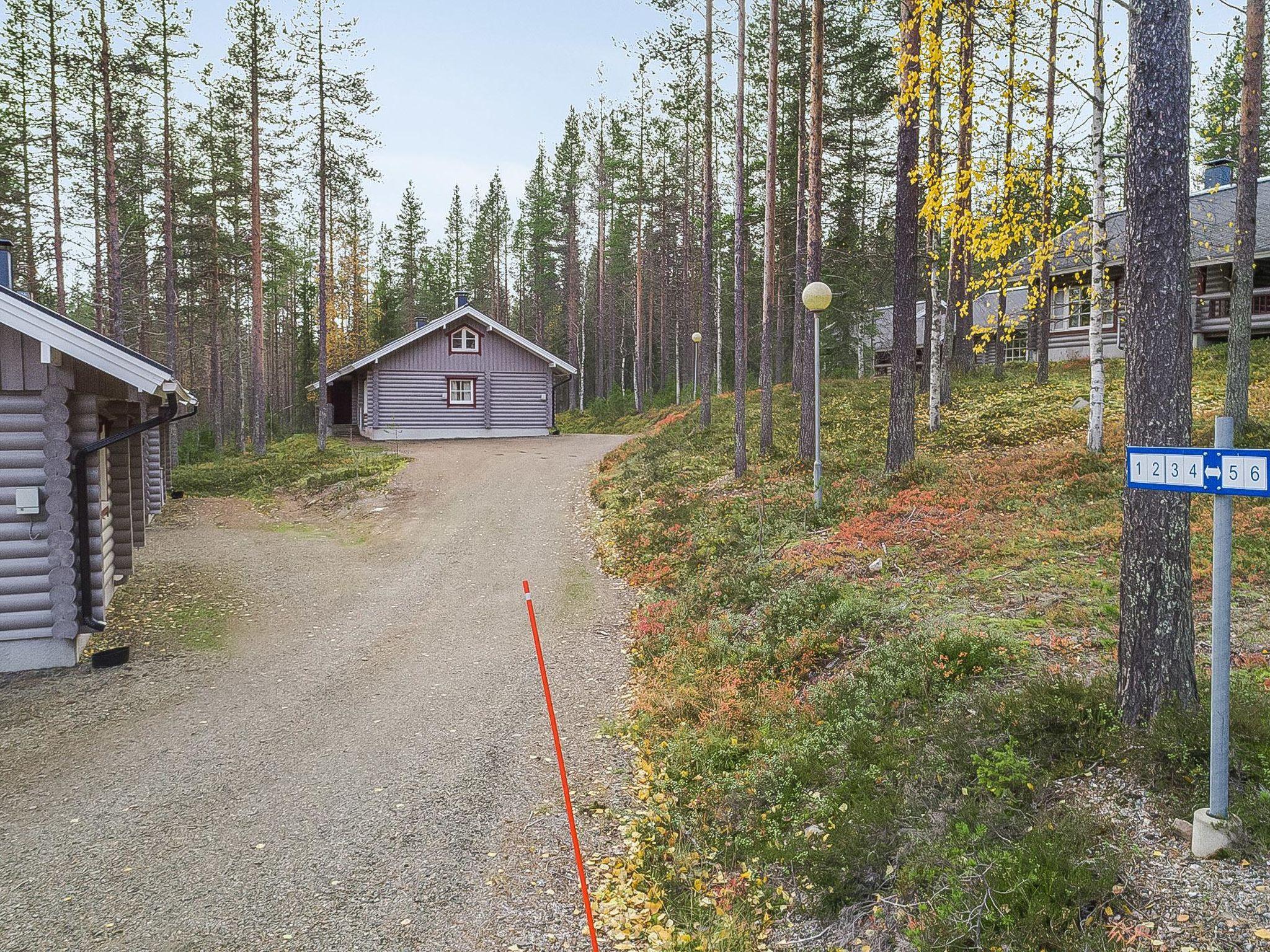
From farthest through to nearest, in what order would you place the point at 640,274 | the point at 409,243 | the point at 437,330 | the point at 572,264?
the point at 409,243
the point at 572,264
the point at 640,274
the point at 437,330

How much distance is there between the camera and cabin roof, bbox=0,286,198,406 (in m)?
8.91

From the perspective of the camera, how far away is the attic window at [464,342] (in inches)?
1314

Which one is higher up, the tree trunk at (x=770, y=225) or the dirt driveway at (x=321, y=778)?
the tree trunk at (x=770, y=225)

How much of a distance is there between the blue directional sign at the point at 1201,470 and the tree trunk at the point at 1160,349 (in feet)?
1.99

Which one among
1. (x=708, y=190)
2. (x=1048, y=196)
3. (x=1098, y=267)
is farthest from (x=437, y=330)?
(x=1048, y=196)

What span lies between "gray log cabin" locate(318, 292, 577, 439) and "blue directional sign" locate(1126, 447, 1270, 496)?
101ft

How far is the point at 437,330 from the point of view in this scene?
108 ft

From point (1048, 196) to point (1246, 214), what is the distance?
6.36 metres

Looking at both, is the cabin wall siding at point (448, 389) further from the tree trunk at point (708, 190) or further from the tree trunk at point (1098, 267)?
the tree trunk at point (1098, 267)

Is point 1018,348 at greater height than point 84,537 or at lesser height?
greater

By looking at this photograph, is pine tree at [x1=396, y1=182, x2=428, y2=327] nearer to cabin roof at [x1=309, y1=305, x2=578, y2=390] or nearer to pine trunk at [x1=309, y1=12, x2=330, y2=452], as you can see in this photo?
cabin roof at [x1=309, y1=305, x2=578, y2=390]

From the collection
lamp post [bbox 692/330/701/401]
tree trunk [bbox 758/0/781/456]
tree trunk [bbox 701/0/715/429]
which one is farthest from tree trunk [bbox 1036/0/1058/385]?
lamp post [bbox 692/330/701/401]

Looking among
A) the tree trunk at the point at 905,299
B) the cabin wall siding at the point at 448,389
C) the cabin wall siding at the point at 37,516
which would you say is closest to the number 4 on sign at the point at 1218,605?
the tree trunk at the point at 905,299

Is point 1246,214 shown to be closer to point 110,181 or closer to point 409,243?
point 110,181
